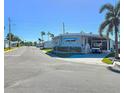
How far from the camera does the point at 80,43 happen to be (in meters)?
43.5

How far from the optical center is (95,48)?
145 feet

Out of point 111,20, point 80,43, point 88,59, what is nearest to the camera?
point 88,59

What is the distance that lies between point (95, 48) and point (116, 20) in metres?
16.0

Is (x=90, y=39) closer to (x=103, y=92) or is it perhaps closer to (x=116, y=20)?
A: (x=116, y=20)

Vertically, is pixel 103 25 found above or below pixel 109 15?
below

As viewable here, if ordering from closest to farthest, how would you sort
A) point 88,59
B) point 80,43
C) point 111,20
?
point 88,59
point 111,20
point 80,43

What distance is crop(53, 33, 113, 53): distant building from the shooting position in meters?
43.3

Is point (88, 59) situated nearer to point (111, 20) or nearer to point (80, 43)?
point (111, 20)

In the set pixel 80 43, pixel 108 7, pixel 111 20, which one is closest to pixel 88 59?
pixel 111 20

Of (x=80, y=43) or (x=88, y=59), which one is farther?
(x=80, y=43)

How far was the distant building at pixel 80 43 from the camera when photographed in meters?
43.3

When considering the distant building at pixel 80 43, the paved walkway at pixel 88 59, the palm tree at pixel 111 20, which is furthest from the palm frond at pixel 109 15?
the distant building at pixel 80 43
